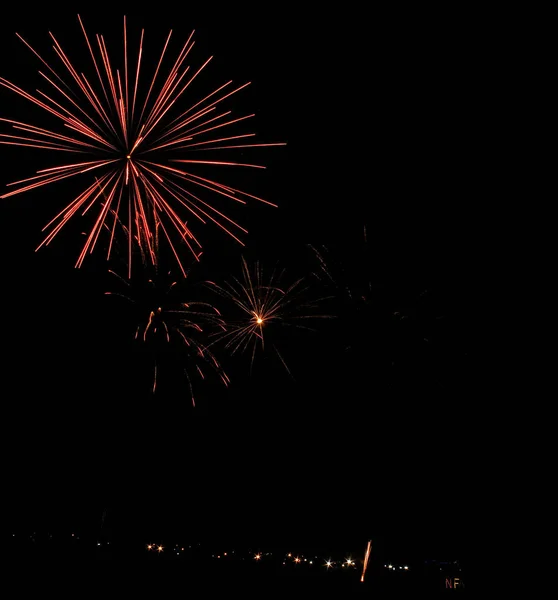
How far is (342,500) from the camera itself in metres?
12.2

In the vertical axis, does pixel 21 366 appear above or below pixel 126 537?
above

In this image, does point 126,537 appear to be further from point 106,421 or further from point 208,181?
point 208,181

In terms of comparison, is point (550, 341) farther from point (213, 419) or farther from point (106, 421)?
point (106, 421)

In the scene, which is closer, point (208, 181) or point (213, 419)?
point (208, 181)

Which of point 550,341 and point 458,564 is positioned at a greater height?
point 550,341

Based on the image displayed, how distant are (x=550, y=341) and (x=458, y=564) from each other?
5518 millimetres

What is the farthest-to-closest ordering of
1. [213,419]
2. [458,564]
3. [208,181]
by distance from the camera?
[213,419], [458,564], [208,181]

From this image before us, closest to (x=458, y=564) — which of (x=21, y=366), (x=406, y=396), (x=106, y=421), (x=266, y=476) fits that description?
(x=406, y=396)

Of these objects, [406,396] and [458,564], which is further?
[406,396]

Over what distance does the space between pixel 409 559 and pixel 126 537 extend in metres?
5.39

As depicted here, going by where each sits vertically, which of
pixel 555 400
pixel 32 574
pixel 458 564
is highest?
pixel 555 400

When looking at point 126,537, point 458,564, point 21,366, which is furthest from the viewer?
point 21,366

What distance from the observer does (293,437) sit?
12445mm

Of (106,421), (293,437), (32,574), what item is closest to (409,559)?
(293,437)
